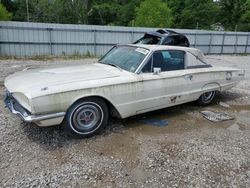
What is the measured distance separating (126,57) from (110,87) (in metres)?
1.01

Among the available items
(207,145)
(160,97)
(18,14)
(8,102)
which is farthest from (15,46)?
(18,14)

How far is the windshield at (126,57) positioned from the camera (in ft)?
13.5

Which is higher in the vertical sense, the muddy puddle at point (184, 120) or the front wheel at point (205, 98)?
the front wheel at point (205, 98)

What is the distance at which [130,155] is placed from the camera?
3.27 meters

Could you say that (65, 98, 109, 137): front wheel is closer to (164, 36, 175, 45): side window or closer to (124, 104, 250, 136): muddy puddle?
(124, 104, 250, 136): muddy puddle

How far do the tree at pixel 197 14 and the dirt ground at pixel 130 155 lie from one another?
3292 centimetres

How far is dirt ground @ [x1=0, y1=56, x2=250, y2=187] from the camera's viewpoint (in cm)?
276

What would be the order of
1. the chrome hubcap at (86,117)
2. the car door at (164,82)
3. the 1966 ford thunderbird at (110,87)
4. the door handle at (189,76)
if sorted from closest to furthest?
the 1966 ford thunderbird at (110,87) → the chrome hubcap at (86,117) → the car door at (164,82) → the door handle at (189,76)

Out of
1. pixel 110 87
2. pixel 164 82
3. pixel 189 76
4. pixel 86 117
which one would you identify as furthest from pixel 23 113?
pixel 189 76

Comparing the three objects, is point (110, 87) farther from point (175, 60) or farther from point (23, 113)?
point (175, 60)

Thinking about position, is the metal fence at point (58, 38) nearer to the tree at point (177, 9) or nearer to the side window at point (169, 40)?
the side window at point (169, 40)

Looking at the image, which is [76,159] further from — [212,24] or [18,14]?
[18,14]

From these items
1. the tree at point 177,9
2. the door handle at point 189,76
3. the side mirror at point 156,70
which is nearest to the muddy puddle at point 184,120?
the door handle at point 189,76

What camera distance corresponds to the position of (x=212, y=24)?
35875 millimetres
